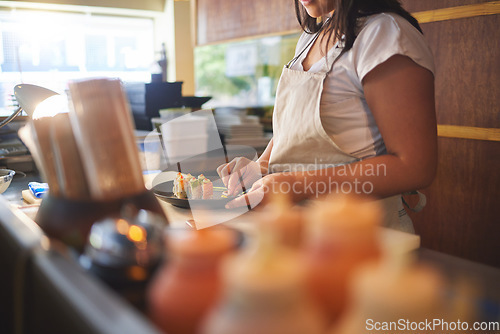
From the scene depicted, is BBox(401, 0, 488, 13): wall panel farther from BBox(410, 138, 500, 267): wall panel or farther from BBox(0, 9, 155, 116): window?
BBox(0, 9, 155, 116): window

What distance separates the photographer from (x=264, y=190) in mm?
1061

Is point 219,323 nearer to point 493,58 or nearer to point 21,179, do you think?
point 21,179

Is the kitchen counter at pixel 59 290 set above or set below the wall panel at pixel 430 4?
below

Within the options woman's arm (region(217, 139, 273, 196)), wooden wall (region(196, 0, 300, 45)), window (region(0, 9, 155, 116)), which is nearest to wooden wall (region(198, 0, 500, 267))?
wooden wall (region(196, 0, 300, 45))

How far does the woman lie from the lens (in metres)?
1.11

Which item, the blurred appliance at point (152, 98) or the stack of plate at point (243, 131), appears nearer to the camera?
the stack of plate at point (243, 131)

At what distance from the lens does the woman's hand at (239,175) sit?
1.31 meters

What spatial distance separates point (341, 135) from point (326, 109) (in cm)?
9

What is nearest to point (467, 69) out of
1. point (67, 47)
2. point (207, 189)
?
point (207, 189)

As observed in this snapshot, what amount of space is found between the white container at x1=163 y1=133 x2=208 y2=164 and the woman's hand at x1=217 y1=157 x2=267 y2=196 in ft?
5.21

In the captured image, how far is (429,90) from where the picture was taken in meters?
1.12

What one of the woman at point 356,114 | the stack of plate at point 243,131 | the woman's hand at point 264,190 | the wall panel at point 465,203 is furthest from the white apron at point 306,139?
the stack of plate at point 243,131

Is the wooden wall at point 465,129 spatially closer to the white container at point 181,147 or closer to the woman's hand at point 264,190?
the woman's hand at point 264,190

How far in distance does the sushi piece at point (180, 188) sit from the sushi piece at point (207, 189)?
0.06 metres
